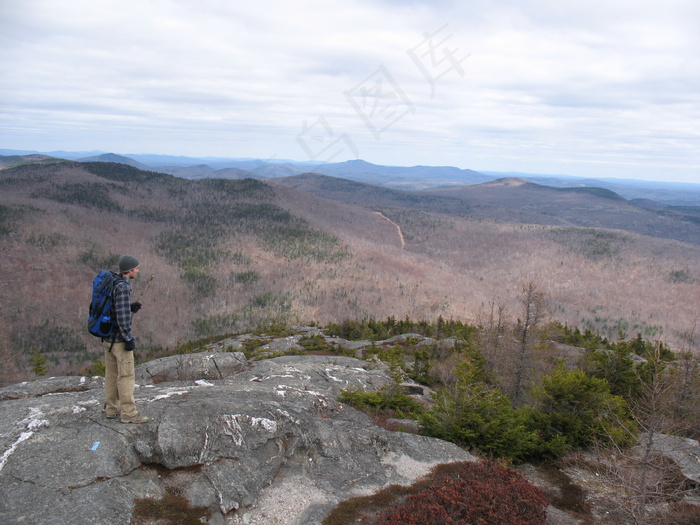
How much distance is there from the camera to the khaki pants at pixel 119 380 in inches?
349

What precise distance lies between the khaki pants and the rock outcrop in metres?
0.34

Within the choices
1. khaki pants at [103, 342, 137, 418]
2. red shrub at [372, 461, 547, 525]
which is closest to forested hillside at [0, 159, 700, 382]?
khaki pants at [103, 342, 137, 418]

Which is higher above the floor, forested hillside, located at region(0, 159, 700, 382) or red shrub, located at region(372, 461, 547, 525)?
red shrub, located at region(372, 461, 547, 525)

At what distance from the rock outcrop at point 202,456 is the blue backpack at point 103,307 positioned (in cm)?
253

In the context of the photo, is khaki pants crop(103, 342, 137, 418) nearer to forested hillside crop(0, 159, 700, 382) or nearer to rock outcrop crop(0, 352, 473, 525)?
rock outcrop crop(0, 352, 473, 525)

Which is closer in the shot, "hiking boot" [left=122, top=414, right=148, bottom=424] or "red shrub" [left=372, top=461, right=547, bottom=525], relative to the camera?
"red shrub" [left=372, top=461, right=547, bottom=525]

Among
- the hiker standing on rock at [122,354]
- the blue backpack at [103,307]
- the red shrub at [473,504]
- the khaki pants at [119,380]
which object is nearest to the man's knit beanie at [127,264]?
the hiker standing on rock at [122,354]

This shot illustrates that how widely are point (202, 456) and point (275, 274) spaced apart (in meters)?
136

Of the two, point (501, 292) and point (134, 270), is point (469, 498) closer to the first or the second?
point (134, 270)

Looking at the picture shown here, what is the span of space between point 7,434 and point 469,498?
997 centimetres

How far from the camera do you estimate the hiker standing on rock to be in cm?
855

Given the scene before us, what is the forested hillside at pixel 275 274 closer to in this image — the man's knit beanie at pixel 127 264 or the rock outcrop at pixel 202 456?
the rock outcrop at pixel 202 456

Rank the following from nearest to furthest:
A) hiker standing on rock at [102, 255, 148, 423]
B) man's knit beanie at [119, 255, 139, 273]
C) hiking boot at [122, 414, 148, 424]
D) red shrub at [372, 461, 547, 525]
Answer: red shrub at [372, 461, 547, 525] < hiker standing on rock at [102, 255, 148, 423] < man's knit beanie at [119, 255, 139, 273] < hiking boot at [122, 414, 148, 424]

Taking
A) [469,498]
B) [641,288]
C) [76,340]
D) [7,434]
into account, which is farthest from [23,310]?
[641,288]
